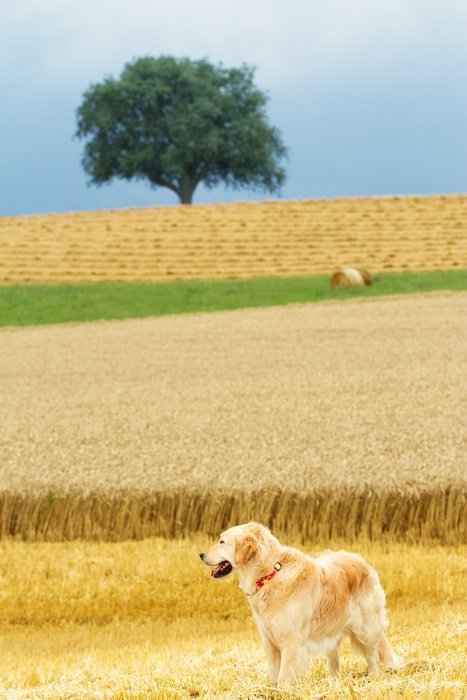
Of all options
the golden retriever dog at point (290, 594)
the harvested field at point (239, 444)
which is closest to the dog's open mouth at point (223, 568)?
the golden retriever dog at point (290, 594)

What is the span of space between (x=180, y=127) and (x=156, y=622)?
42.9 m

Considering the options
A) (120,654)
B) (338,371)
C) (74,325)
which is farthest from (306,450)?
(74,325)

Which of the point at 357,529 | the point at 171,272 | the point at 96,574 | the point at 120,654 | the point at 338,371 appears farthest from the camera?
the point at 171,272

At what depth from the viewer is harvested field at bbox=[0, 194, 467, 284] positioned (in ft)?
95.0

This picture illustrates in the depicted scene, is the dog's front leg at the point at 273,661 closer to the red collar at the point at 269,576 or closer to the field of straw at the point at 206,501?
the field of straw at the point at 206,501

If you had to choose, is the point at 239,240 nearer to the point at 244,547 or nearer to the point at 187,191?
the point at 187,191

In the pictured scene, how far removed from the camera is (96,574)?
5.91 metres

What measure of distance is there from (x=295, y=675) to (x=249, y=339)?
1443cm

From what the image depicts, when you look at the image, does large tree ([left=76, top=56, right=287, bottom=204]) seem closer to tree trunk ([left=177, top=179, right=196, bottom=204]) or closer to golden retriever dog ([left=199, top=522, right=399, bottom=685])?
tree trunk ([left=177, top=179, right=196, bottom=204])

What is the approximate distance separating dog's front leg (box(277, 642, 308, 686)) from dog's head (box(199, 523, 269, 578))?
0.25 meters

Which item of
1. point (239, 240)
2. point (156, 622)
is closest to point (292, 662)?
point (156, 622)

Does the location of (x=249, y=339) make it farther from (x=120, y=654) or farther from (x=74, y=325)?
(x=120, y=654)

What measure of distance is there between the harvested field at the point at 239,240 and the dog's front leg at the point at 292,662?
84.4 ft

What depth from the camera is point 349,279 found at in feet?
82.4
